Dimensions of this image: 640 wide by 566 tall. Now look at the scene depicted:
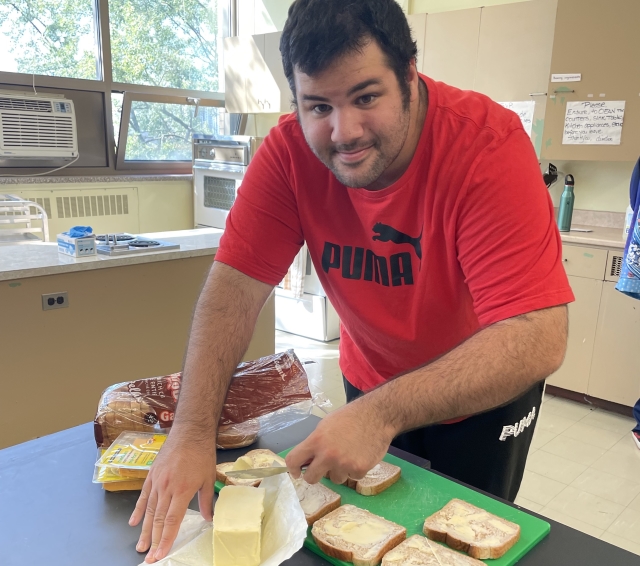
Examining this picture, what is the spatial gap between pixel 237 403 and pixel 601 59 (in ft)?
9.09

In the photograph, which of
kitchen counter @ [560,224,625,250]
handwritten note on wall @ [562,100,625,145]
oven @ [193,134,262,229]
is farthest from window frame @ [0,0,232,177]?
kitchen counter @ [560,224,625,250]

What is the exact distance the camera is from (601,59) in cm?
291

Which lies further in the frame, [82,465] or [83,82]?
[83,82]

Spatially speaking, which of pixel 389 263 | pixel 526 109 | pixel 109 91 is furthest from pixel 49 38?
pixel 389 263

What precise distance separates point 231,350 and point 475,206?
517mm

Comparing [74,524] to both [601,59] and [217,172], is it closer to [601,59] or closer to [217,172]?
[601,59]

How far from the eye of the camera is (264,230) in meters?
1.17

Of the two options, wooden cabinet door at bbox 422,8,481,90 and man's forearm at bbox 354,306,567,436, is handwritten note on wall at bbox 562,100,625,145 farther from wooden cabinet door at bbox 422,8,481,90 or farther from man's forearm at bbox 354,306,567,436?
man's forearm at bbox 354,306,567,436

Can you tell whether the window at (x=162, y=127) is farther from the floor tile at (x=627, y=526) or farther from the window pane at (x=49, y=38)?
the floor tile at (x=627, y=526)

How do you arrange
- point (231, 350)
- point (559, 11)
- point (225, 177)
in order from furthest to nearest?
1. point (225, 177)
2. point (559, 11)
3. point (231, 350)

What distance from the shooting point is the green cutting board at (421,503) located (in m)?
0.79

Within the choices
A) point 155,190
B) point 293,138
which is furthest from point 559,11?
point 155,190

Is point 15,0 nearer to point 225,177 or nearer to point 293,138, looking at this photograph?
point 225,177

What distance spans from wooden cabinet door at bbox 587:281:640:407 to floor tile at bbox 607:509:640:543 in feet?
3.01
